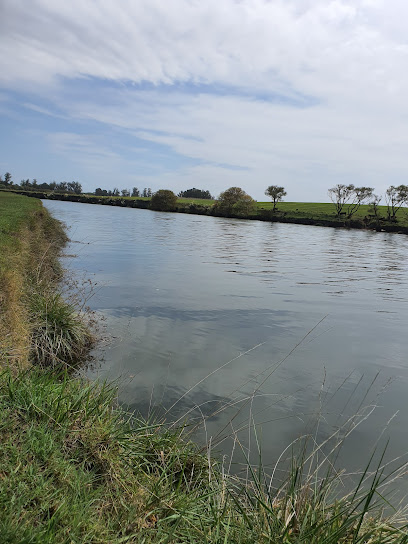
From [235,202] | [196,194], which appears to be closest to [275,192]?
A: [235,202]

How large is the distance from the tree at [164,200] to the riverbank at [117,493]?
319 ft

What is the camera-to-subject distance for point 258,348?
8.84 meters

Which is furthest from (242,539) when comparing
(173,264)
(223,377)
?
(173,264)

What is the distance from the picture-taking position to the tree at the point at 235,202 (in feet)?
292

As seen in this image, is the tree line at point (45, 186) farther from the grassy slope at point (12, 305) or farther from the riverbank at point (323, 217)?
the grassy slope at point (12, 305)

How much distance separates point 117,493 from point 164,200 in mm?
98605

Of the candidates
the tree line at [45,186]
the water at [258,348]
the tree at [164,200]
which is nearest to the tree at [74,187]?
the tree line at [45,186]

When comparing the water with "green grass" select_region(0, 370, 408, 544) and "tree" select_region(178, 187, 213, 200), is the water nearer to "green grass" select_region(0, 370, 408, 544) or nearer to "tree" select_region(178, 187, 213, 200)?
"green grass" select_region(0, 370, 408, 544)

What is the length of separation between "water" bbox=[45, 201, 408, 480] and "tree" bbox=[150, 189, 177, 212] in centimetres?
8016

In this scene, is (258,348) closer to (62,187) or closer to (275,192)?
(275,192)

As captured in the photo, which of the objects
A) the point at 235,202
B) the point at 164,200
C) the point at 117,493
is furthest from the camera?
the point at 164,200

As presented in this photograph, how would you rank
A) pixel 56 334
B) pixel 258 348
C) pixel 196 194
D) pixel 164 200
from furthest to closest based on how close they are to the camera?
pixel 196 194
pixel 164 200
pixel 258 348
pixel 56 334

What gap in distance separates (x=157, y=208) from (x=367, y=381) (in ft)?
319

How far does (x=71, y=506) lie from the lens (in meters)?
2.56
